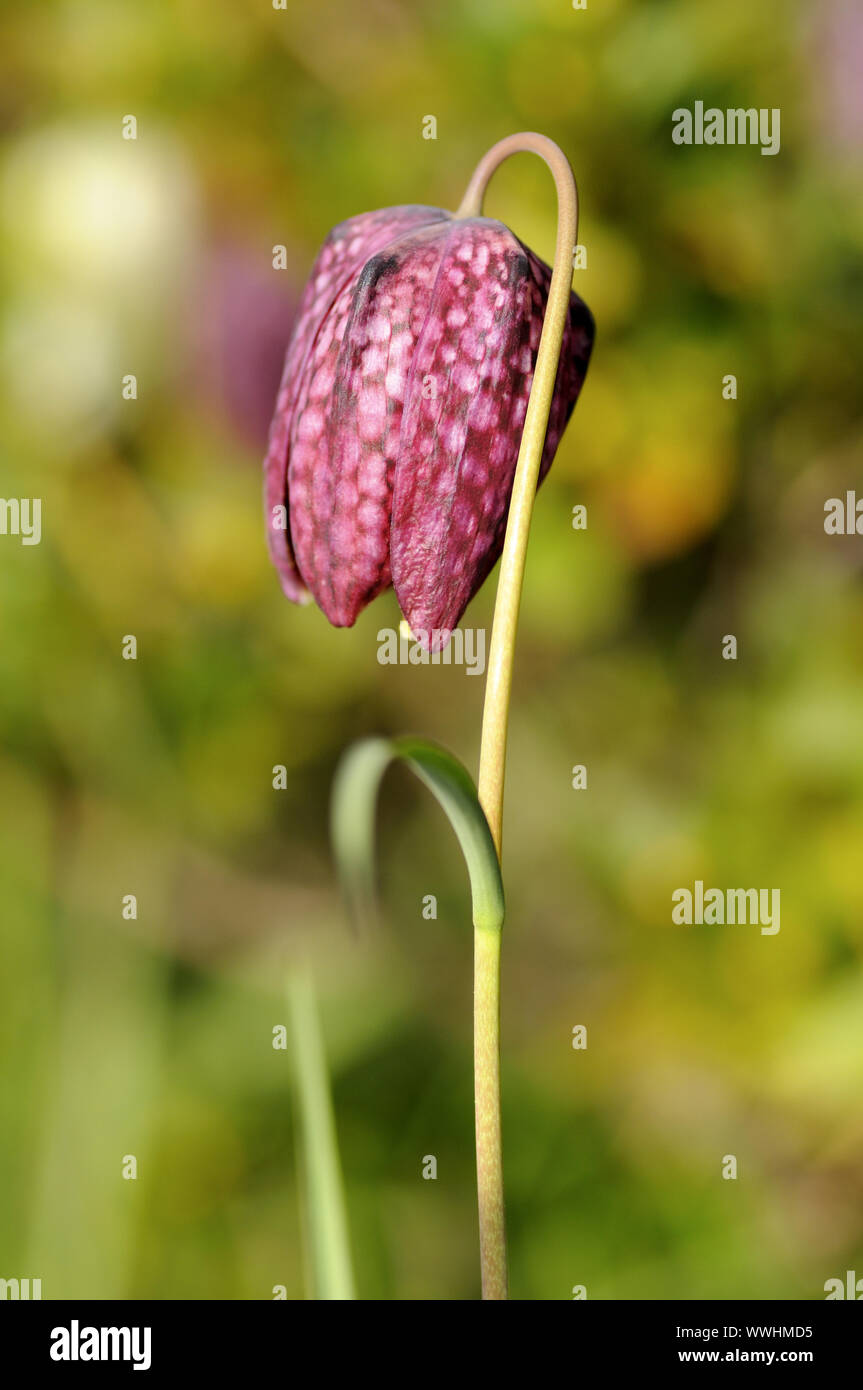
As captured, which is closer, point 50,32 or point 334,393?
point 334,393

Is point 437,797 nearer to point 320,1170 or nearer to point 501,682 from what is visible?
point 501,682

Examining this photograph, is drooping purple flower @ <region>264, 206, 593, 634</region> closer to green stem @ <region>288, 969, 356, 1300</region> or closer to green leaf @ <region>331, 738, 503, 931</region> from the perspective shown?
green leaf @ <region>331, 738, 503, 931</region>

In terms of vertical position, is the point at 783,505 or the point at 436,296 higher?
the point at 783,505

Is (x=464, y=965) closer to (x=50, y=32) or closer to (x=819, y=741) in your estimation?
(x=819, y=741)

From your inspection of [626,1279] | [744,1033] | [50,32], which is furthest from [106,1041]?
[50,32]

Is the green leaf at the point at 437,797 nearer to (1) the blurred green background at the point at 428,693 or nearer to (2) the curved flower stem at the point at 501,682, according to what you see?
(2) the curved flower stem at the point at 501,682

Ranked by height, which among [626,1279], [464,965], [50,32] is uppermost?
[50,32]

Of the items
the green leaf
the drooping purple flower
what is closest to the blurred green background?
the drooping purple flower
